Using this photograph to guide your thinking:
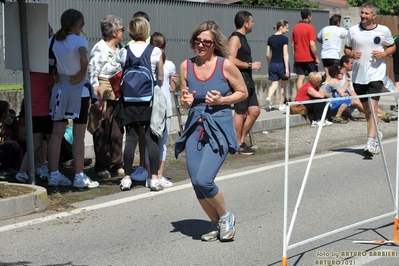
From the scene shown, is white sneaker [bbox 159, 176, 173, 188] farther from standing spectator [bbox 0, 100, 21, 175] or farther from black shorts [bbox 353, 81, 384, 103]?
black shorts [bbox 353, 81, 384, 103]

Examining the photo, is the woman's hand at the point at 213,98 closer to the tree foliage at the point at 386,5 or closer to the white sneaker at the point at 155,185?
the white sneaker at the point at 155,185

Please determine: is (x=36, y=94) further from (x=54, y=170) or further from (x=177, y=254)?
(x=177, y=254)

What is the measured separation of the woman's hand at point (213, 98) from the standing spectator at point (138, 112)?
7.62 feet

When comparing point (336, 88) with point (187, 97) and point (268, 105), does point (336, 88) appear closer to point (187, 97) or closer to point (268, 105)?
point (268, 105)

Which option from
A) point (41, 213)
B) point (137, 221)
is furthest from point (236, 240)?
point (41, 213)

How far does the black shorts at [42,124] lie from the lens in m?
9.43

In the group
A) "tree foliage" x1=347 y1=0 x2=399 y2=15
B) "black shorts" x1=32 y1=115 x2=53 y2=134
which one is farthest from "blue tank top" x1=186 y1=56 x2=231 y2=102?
"tree foliage" x1=347 y1=0 x2=399 y2=15

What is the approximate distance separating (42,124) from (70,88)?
0.65 metres

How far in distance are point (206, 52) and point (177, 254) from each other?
5.65 ft

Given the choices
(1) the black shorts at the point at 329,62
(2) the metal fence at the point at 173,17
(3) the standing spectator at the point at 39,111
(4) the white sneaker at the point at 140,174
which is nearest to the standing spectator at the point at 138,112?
(4) the white sneaker at the point at 140,174

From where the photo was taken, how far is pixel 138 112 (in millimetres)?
9000

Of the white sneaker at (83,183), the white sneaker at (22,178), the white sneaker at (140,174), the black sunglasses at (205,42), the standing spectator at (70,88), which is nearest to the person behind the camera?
the black sunglasses at (205,42)

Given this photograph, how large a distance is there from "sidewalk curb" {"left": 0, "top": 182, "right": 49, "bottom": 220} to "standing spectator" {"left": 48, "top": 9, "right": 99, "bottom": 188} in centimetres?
99

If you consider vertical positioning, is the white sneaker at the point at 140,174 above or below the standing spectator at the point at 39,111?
below
